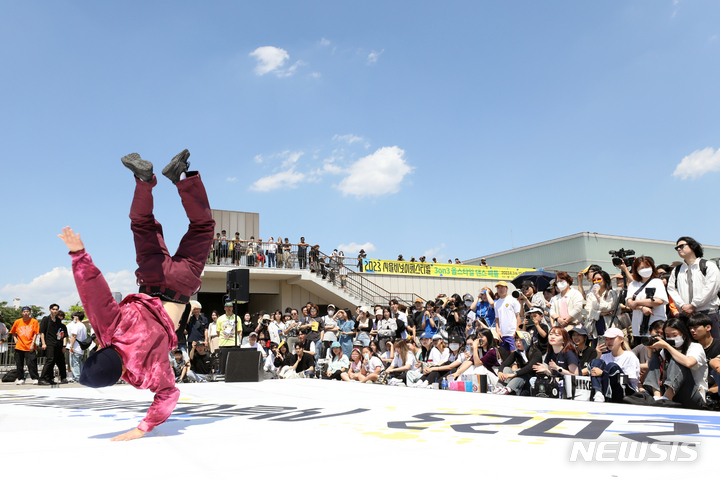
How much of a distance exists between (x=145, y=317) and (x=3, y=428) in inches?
56.7

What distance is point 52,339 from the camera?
31.7 ft

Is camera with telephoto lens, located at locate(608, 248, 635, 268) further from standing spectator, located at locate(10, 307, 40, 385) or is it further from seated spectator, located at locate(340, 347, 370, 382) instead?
standing spectator, located at locate(10, 307, 40, 385)

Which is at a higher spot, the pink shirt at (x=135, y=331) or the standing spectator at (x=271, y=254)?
the standing spectator at (x=271, y=254)

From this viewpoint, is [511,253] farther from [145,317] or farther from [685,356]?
[145,317]

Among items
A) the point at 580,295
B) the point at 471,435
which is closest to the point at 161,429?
the point at 471,435

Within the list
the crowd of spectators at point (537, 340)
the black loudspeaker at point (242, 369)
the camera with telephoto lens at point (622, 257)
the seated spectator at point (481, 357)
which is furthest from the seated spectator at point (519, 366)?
the black loudspeaker at point (242, 369)

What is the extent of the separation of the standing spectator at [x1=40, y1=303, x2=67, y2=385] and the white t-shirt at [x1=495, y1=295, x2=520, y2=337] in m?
8.28

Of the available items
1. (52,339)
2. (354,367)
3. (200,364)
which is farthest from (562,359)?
(52,339)

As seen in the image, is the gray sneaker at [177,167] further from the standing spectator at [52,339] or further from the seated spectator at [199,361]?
the standing spectator at [52,339]

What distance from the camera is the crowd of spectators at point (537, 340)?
466 cm

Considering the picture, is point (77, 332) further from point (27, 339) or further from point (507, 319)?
point (507, 319)

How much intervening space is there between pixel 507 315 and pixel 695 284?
8.79ft

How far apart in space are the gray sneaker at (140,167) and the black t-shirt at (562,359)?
4.76m

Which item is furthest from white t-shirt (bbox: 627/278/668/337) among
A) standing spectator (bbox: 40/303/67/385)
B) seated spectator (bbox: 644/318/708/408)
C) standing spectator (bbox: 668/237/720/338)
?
standing spectator (bbox: 40/303/67/385)
